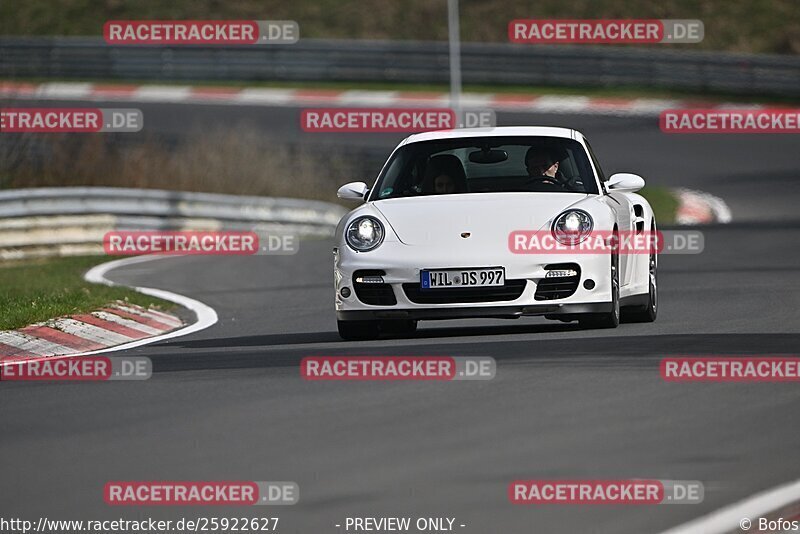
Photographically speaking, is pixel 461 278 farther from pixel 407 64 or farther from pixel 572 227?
pixel 407 64

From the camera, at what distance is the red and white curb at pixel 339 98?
36000 millimetres

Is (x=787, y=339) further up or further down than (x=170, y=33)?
further down

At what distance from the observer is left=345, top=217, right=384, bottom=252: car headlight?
10.9 m

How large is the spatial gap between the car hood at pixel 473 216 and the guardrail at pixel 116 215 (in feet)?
35.7

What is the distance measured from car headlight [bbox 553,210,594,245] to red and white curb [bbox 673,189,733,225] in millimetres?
12414

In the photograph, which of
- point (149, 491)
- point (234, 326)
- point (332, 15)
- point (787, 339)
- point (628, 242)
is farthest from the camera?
point (332, 15)

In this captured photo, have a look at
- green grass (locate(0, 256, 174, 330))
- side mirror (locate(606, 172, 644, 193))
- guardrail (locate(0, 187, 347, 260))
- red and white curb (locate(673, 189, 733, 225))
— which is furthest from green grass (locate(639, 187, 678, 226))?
side mirror (locate(606, 172, 644, 193))

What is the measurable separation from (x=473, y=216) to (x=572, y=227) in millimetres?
594

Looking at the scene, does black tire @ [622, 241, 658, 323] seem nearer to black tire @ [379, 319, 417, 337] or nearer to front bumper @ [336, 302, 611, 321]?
front bumper @ [336, 302, 611, 321]

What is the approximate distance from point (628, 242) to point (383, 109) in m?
24.2

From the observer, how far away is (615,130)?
33.5 meters

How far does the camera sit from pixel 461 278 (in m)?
10.6

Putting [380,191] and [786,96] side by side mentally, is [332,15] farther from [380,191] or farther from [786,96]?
[380,191]

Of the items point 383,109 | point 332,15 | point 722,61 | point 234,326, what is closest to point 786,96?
point 722,61
